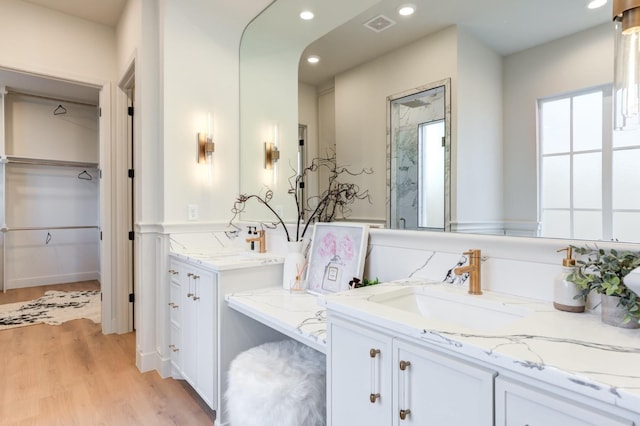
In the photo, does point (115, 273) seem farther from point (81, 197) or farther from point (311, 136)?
point (81, 197)

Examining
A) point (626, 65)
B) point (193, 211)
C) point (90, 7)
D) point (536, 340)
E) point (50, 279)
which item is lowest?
point (50, 279)

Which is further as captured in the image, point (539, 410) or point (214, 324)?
point (214, 324)

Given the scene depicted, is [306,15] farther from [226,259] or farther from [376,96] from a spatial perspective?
[226,259]

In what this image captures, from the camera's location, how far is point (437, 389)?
3.01ft

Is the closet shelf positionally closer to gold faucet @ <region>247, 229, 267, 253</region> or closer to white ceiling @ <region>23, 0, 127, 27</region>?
white ceiling @ <region>23, 0, 127, 27</region>

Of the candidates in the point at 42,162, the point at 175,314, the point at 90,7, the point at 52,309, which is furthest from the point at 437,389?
the point at 42,162

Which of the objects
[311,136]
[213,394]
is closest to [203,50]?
[311,136]

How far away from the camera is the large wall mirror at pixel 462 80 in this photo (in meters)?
1.25

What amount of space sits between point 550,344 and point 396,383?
41 centimetres

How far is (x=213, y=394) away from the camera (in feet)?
6.55

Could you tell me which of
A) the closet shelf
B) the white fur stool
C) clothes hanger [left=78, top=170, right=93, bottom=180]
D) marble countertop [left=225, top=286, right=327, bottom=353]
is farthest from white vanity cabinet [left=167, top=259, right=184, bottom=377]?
clothes hanger [left=78, top=170, right=93, bottom=180]

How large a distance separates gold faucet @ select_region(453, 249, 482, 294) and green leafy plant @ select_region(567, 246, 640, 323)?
31cm

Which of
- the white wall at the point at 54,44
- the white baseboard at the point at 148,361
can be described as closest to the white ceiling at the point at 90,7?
the white wall at the point at 54,44

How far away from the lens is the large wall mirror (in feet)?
4.09
